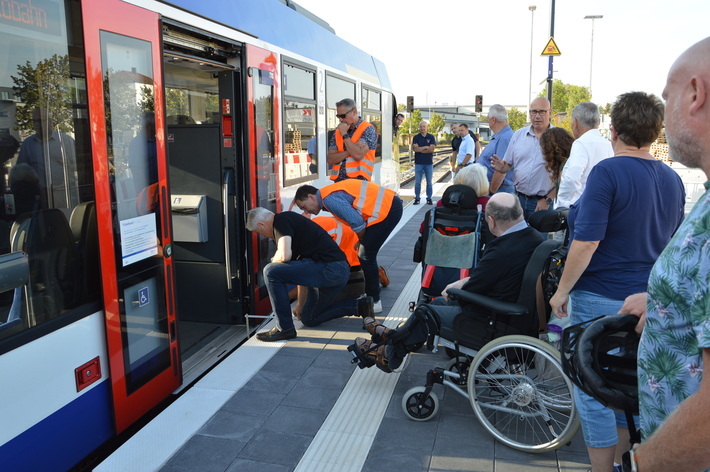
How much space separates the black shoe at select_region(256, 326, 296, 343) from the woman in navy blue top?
272cm

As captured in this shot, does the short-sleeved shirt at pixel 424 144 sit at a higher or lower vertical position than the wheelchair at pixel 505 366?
higher

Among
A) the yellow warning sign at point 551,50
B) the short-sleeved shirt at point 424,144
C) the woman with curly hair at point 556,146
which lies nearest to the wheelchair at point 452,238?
the woman with curly hair at point 556,146

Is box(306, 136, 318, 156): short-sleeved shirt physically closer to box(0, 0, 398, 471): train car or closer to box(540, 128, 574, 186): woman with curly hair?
box(0, 0, 398, 471): train car

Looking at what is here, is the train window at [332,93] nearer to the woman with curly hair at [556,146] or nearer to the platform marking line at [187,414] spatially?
the woman with curly hair at [556,146]

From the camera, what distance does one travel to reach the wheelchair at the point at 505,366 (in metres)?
3.19

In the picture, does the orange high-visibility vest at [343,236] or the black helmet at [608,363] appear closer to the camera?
the black helmet at [608,363]

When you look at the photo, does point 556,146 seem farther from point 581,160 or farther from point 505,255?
point 505,255

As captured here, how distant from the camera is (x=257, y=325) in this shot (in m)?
5.34

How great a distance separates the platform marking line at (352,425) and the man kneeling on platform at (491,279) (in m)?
0.27

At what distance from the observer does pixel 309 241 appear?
5.00 m

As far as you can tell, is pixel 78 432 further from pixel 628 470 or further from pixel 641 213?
pixel 641 213

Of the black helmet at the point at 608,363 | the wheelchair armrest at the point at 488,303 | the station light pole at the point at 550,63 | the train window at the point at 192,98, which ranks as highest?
the station light pole at the point at 550,63

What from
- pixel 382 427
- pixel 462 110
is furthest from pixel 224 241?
pixel 462 110

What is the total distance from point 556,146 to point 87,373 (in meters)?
4.01
